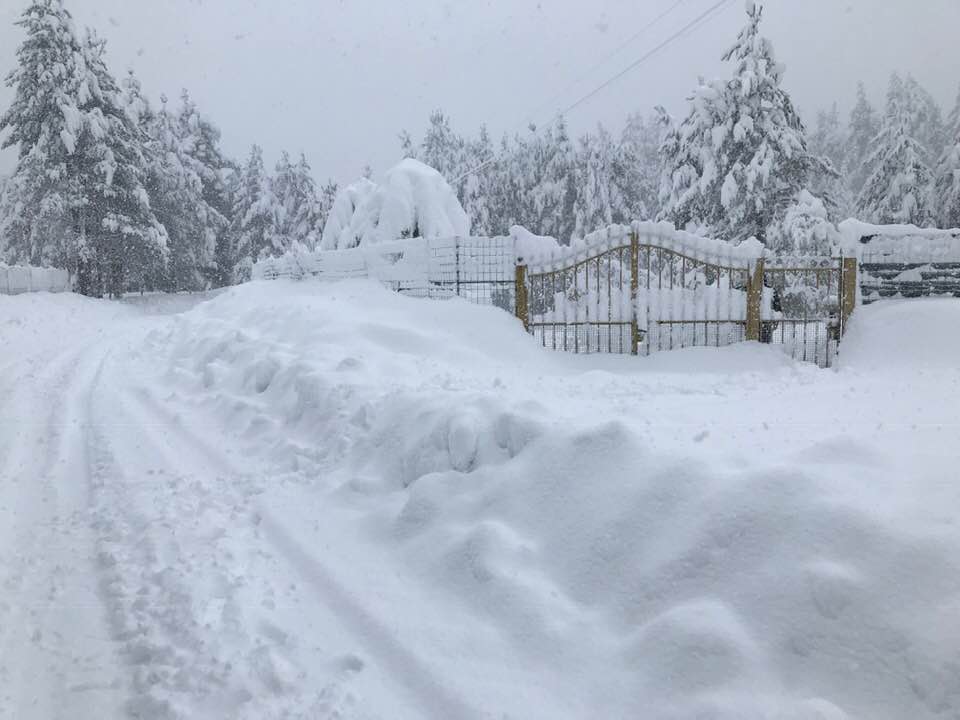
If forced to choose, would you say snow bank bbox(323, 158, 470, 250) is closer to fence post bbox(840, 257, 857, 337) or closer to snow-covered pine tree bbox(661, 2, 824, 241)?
snow-covered pine tree bbox(661, 2, 824, 241)

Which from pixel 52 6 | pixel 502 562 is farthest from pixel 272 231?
pixel 502 562

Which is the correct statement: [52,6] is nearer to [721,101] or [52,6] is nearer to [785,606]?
[721,101]

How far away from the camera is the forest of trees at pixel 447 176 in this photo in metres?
20.9

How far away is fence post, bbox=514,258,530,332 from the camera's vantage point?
Answer: 11.8 m

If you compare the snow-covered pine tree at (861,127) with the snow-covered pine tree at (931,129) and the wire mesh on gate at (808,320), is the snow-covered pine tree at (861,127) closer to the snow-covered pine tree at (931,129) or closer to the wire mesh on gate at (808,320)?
the snow-covered pine tree at (931,129)

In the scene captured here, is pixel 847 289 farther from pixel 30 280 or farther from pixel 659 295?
pixel 30 280

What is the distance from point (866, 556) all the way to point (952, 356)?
9.02m

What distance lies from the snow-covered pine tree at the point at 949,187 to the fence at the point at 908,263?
73.5 ft

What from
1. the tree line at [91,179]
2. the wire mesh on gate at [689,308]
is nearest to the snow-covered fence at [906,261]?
the wire mesh on gate at [689,308]

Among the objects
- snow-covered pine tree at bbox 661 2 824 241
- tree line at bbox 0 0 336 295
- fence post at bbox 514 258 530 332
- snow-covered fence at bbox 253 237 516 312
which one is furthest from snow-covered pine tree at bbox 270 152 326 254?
fence post at bbox 514 258 530 332

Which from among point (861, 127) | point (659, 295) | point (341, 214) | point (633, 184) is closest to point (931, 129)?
point (861, 127)

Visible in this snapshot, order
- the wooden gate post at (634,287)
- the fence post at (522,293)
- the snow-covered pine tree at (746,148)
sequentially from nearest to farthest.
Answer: the wooden gate post at (634,287)
the fence post at (522,293)
the snow-covered pine tree at (746,148)

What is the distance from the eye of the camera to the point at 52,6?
31.1 m

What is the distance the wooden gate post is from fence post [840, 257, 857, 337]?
145 inches
